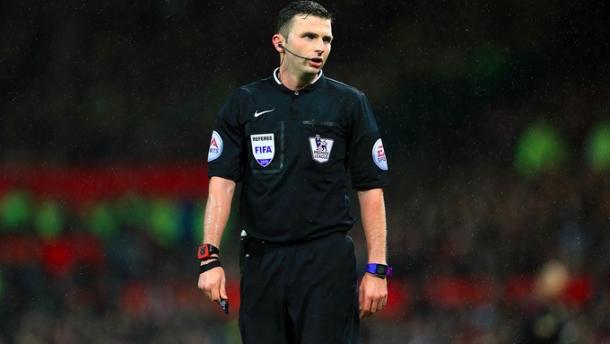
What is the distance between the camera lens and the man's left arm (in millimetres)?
2434

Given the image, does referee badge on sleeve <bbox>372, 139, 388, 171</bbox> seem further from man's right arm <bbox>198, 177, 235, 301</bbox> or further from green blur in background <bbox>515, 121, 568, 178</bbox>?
green blur in background <bbox>515, 121, 568, 178</bbox>

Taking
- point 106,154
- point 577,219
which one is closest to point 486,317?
point 577,219

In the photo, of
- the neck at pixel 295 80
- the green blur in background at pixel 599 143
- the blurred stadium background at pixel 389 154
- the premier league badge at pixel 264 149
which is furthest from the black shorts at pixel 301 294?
the green blur in background at pixel 599 143

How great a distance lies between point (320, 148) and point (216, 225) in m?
0.33

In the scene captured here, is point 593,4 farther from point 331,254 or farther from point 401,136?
point 331,254

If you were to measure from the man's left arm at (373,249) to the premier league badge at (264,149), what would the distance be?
25cm

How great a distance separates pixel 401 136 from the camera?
4.73 m

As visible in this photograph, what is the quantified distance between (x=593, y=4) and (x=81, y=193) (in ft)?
8.61

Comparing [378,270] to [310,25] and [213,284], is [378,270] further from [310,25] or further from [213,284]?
[310,25]

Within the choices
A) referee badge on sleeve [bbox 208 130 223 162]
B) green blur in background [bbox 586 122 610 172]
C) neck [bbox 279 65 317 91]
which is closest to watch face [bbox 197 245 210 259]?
referee badge on sleeve [bbox 208 130 223 162]

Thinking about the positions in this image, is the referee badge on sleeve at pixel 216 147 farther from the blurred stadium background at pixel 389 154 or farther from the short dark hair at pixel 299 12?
the blurred stadium background at pixel 389 154

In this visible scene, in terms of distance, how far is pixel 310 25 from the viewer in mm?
2516

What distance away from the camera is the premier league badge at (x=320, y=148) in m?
2.46

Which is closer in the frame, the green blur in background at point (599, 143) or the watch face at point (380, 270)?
the watch face at point (380, 270)
